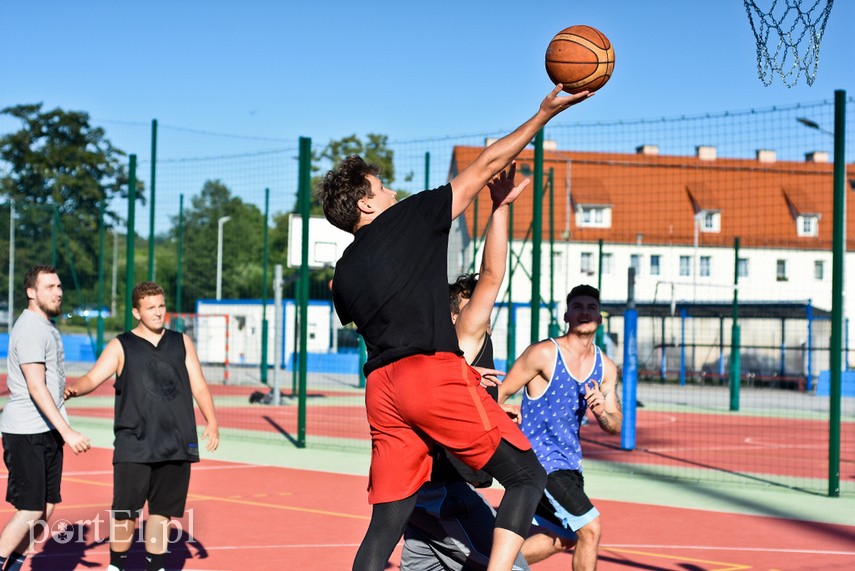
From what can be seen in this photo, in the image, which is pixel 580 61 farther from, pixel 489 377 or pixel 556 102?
pixel 489 377

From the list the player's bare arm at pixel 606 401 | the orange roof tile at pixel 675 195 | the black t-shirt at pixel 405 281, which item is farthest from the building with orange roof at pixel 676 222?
the black t-shirt at pixel 405 281

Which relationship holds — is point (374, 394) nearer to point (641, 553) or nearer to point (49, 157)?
point (641, 553)

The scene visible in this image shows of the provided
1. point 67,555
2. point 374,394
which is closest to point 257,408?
point 67,555

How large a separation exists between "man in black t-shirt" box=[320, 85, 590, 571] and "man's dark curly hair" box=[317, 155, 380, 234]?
39 millimetres

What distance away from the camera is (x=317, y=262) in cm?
1502

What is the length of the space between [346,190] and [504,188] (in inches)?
26.1

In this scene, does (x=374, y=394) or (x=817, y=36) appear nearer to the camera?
(x=374, y=394)

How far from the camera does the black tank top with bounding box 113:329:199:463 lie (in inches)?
242

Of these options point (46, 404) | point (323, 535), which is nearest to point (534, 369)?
point (46, 404)

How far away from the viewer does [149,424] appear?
20.3ft

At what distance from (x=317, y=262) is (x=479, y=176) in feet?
36.9

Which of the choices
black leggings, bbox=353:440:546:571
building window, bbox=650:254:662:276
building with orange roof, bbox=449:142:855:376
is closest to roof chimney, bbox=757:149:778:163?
building with orange roof, bbox=449:142:855:376

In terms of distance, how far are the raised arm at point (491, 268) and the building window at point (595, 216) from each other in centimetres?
1592

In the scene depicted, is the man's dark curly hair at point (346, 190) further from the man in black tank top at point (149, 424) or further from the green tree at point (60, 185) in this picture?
the green tree at point (60, 185)
